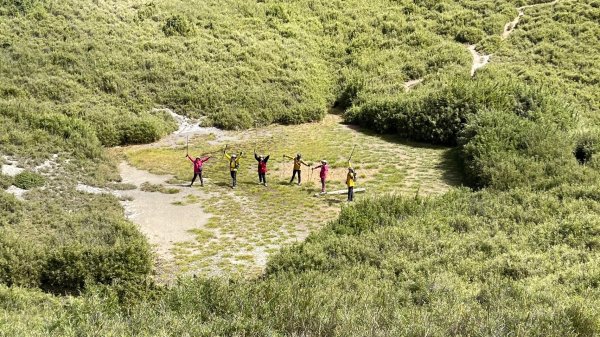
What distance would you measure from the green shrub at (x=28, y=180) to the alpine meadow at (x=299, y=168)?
0.08 meters

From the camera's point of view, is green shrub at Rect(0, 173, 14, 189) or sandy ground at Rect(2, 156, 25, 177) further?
sandy ground at Rect(2, 156, 25, 177)

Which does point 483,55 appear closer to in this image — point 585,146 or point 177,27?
point 585,146

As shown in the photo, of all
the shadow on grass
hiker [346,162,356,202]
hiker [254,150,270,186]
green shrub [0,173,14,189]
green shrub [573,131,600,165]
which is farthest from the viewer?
the shadow on grass

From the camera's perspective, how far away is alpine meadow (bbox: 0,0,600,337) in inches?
411

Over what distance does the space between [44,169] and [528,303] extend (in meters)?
19.1

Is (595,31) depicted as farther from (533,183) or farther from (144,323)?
(144,323)

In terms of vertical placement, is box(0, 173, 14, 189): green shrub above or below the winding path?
below

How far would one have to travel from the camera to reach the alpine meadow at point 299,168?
10.4 m

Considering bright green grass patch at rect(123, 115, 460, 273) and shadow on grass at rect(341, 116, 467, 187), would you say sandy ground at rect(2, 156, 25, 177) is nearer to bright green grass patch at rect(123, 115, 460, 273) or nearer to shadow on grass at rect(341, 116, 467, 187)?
bright green grass patch at rect(123, 115, 460, 273)

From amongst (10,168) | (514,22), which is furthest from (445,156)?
(514,22)

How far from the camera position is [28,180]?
68.0ft

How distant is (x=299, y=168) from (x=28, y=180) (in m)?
10.7

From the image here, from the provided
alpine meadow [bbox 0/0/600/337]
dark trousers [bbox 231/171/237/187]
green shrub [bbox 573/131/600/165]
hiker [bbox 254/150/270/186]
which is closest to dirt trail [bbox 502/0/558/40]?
alpine meadow [bbox 0/0/600/337]

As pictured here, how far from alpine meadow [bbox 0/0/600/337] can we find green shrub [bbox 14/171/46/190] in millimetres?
79
